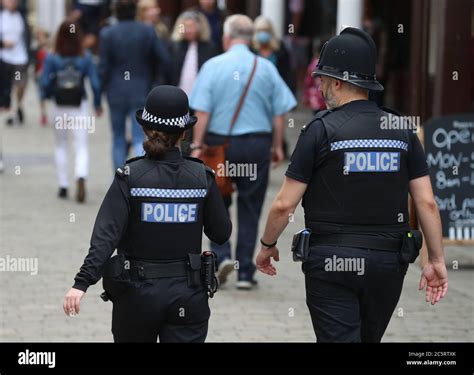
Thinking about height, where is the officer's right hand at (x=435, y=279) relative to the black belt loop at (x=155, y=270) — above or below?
below

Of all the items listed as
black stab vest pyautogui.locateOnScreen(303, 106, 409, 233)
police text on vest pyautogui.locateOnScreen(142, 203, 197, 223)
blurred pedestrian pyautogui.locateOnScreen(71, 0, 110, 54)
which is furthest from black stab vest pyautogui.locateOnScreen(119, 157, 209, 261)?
blurred pedestrian pyautogui.locateOnScreen(71, 0, 110, 54)

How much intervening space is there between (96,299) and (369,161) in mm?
3968

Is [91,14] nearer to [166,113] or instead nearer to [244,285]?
[244,285]

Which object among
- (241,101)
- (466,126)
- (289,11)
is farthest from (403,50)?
(241,101)

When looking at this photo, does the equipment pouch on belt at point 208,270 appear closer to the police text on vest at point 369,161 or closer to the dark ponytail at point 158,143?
the dark ponytail at point 158,143

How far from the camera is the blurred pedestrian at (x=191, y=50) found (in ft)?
40.3

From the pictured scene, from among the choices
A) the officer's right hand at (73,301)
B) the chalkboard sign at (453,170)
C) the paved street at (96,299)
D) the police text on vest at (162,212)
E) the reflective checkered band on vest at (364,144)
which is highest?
the reflective checkered band on vest at (364,144)

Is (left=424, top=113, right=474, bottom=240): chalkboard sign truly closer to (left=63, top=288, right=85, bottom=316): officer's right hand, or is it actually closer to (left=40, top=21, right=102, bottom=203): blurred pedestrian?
(left=40, top=21, right=102, bottom=203): blurred pedestrian

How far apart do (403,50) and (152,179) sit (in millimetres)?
13160

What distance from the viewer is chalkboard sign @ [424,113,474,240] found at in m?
10.2

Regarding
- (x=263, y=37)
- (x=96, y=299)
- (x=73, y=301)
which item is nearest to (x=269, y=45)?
(x=263, y=37)

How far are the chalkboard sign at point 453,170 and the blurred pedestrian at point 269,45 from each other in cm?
375

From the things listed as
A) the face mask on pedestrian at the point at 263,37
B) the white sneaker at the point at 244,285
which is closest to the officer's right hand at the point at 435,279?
the white sneaker at the point at 244,285
